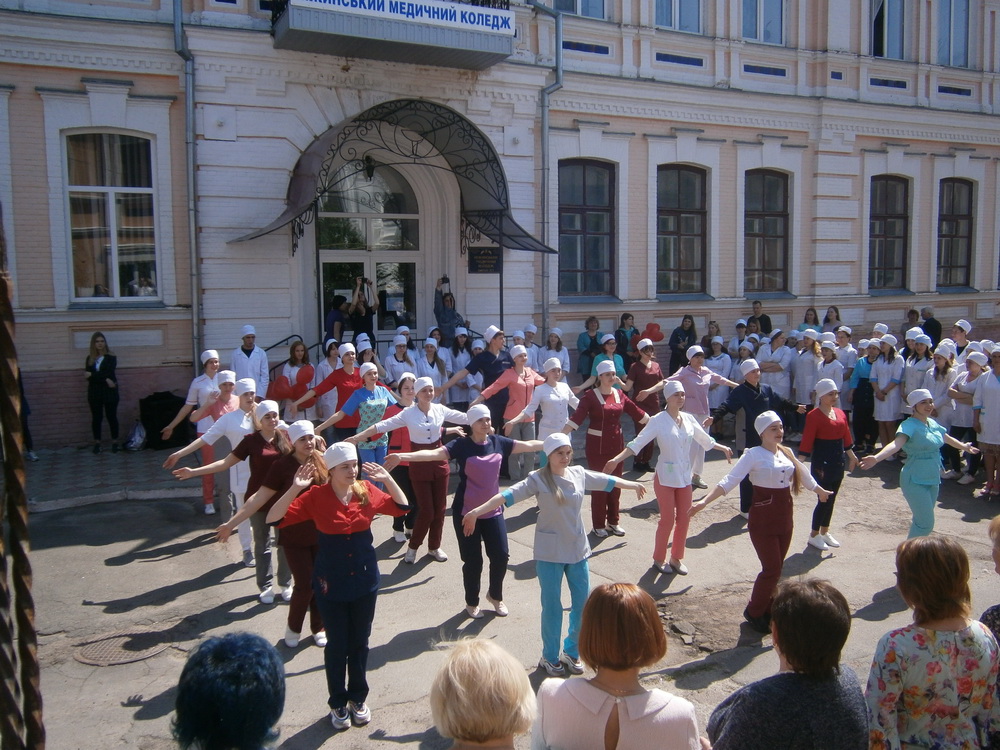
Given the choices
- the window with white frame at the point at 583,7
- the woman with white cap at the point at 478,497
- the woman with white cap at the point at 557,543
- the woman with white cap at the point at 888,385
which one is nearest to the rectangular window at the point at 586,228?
the window with white frame at the point at 583,7

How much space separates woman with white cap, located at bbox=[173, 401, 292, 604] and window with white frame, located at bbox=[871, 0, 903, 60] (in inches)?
695

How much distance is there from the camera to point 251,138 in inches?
523

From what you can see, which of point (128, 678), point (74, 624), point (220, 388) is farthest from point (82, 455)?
point (128, 678)

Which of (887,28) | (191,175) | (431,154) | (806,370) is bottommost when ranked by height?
(806,370)

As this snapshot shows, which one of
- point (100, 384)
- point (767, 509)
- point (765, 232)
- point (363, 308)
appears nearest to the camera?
point (767, 509)

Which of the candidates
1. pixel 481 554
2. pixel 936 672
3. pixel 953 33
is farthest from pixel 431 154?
pixel 953 33

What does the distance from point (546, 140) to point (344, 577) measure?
11850 millimetres

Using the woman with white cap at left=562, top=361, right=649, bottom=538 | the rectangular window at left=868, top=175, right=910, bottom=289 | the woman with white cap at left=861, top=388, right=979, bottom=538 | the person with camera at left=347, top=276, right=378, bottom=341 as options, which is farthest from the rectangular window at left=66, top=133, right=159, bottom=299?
the rectangular window at left=868, top=175, right=910, bottom=289

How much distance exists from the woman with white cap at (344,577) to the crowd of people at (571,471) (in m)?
0.01

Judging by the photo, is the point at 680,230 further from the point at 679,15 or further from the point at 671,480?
the point at 671,480

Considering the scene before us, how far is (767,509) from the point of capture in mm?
6758

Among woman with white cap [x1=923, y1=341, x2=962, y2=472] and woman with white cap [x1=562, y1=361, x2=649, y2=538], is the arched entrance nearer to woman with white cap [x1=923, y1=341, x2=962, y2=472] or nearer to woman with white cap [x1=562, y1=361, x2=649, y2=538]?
woman with white cap [x1=562, y1=361, x2=649, y2=538]

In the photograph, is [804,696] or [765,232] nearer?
[804,696]

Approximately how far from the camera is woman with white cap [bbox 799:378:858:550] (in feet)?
27.4
